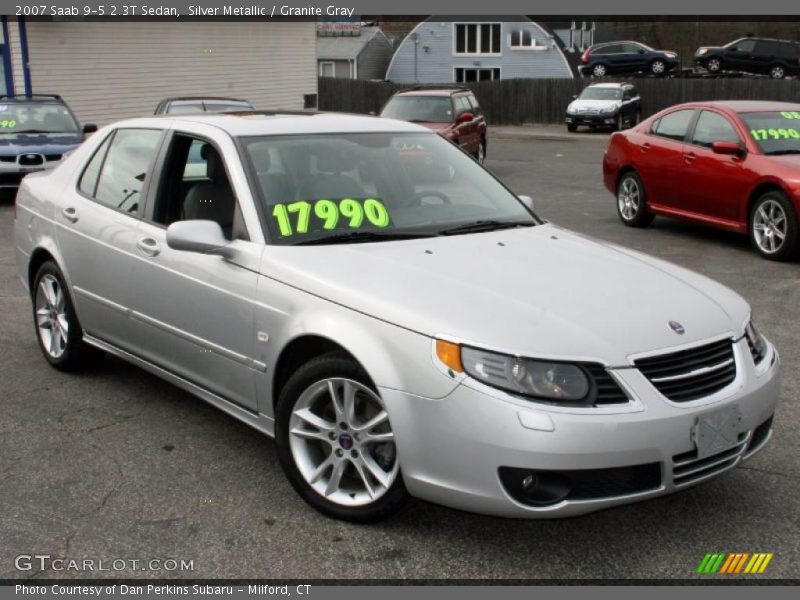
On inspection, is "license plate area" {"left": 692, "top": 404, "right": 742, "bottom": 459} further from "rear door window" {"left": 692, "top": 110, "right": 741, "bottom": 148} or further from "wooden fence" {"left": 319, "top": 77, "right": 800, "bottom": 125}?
"wooden fence" {"left": 319, "top": 77, "right": 800, "bottom": 125}

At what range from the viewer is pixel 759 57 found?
3994 cm

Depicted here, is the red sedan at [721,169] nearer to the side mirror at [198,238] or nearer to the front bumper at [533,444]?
the front bumper at [533,444]

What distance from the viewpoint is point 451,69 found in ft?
195

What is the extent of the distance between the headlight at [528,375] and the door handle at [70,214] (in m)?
3.08

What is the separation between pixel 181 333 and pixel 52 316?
1.76 m

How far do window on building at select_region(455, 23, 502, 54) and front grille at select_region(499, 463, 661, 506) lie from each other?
57739mm

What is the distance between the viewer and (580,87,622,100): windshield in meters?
34.8

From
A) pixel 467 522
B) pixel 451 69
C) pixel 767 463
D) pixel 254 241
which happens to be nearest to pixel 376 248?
pixel 254 241

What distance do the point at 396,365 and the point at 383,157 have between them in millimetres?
1668

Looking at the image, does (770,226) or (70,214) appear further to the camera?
(770,226)

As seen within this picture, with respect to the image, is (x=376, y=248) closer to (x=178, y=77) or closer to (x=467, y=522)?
(x=467, y=522)

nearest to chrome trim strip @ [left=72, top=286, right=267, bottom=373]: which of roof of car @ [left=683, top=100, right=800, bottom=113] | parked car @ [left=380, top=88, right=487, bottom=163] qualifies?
roof of car @ [left=683, top=100, right=800, bottom=113]

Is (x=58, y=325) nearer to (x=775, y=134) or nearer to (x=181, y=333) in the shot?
(x=181, y=333)

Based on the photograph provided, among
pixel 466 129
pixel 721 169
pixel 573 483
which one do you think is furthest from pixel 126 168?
pixel 466 129
